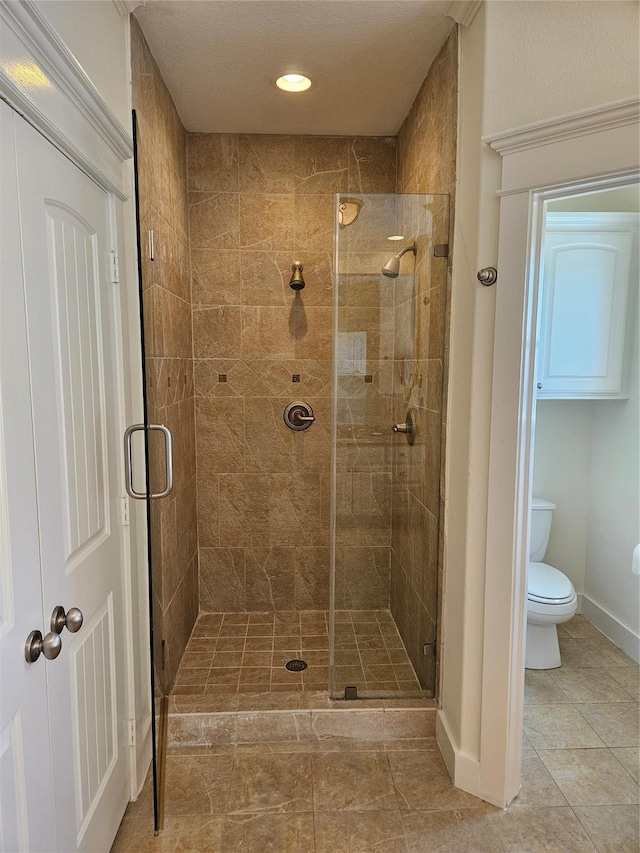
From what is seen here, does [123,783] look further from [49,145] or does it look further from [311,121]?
[311,121]

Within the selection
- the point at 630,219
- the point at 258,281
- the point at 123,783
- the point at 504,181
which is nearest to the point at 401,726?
the point at 123,783

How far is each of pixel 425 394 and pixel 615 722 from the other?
66.6 inches

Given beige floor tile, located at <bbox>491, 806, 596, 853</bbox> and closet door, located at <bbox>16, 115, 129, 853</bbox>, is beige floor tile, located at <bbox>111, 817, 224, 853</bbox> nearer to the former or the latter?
closet door, located at <bbox>16, 115, 129, 853</bbox>

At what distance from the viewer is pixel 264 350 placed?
10.3 ft

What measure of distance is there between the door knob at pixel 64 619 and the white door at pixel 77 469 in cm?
2

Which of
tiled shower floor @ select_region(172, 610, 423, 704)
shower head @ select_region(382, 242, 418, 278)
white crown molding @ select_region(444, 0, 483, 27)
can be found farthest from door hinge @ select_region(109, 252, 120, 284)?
tiled shower floor @ select_region(172, 610, 423, 704)

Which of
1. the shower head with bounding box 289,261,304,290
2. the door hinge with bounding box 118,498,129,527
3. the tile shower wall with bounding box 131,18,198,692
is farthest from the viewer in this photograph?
the shower head with bounding box 289,261,304,290

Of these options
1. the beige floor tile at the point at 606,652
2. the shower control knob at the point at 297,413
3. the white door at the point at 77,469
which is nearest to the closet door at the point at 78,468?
the white door at the point at 77,469

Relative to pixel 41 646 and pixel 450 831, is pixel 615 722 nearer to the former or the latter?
pixel 450 831

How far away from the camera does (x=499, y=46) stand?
1.70m

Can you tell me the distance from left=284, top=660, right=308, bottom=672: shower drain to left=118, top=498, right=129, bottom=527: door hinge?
1.23 metres

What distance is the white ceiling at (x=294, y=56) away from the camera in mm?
1903

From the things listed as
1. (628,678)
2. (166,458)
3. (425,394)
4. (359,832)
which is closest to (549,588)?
(628,678)

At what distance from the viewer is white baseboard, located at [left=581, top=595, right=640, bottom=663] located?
285 cm
